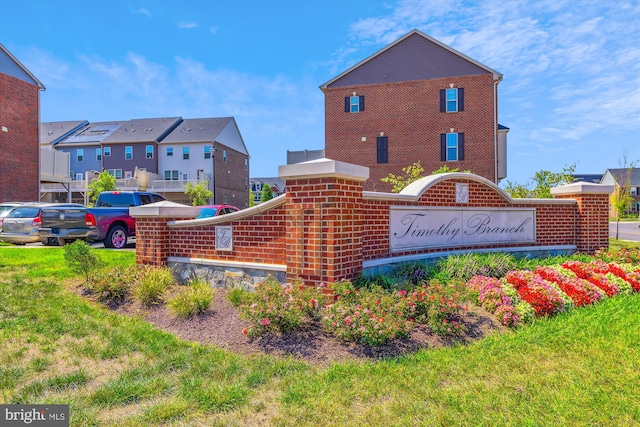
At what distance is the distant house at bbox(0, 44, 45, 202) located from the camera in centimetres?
2234

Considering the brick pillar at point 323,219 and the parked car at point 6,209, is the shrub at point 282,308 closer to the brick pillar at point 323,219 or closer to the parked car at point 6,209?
the brick pillar at point 323,219

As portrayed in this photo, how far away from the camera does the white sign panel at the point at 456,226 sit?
23.5 ft

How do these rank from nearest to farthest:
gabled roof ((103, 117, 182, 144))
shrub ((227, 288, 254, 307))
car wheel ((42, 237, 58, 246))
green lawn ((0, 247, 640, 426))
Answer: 1. green lawn ((0, 247, 640, 426))
2. shrub ((227, 288, 254, 307))
3. car wheel ((42, 237, 58, 246))
4. gabled roof ((103, 117, 182, 144))

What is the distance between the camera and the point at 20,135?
23.3m

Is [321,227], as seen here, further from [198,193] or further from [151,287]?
[198,193]

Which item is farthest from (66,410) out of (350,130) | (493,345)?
(350,130)

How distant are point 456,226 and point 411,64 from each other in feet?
65.6

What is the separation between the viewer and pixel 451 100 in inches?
978

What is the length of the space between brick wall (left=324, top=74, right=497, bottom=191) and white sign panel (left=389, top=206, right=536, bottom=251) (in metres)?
15.6

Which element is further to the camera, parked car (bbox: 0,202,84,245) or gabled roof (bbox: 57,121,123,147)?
gabled roof (bbox: 57,121,123,147)

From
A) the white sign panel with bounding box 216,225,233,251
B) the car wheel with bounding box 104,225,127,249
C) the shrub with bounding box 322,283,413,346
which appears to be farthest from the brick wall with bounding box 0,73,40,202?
the shrub with bounding box 322,283,413,346

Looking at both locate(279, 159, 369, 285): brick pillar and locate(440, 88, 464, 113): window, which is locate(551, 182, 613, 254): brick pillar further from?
locate(440, 88, 464, 113): window

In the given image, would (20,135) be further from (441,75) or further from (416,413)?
(416,413)

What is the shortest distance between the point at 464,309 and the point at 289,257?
2511mm
